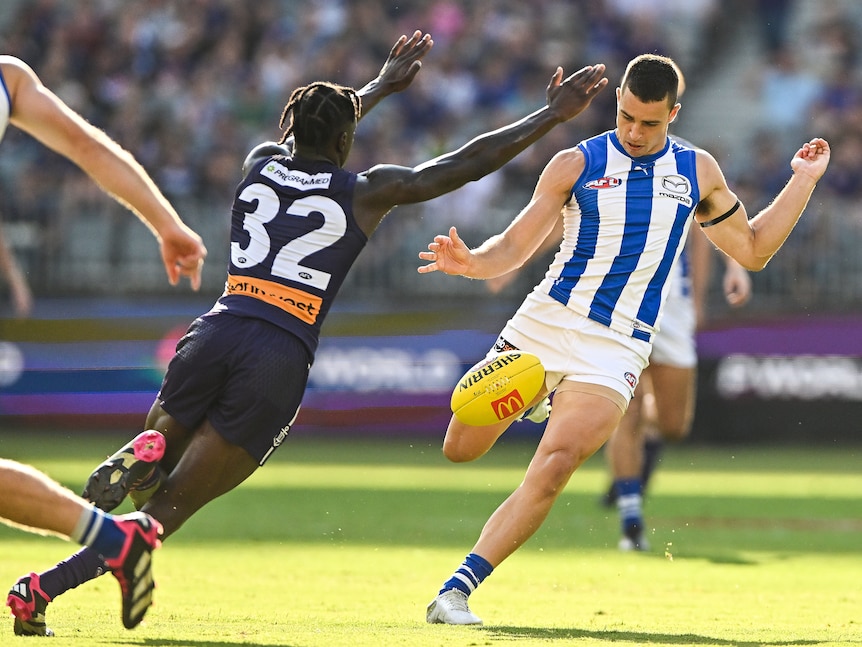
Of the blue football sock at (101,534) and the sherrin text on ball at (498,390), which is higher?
the sherrin text on ball at (498,390)

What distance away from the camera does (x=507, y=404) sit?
6.78m

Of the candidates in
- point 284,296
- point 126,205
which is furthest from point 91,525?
point 284,296

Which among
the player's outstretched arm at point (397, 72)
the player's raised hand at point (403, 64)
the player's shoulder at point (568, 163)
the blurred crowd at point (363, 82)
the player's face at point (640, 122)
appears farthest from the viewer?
the blurred crowd at point (363, 82)

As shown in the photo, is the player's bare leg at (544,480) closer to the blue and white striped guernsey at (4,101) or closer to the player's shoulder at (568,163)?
the player's shoulder at (568,163)

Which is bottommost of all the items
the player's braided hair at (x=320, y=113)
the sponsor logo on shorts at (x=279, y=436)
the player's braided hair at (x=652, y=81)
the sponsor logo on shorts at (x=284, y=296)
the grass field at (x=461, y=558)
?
the grass field at (x=461, y=558)

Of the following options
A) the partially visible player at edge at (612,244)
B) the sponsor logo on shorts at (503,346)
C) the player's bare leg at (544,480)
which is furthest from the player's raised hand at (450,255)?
the player's bare leg at (544,480)

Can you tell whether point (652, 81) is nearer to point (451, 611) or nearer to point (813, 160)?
point (813, 160)

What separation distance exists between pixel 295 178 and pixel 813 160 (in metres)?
2.78

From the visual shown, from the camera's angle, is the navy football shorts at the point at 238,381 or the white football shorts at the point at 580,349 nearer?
the navy football shorts at the point at 238,381

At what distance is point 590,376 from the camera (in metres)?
6.88

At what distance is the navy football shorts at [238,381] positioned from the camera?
6.09 metres

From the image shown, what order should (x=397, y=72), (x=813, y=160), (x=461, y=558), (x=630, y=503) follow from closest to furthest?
1. (x=813, y=160)
2. (x=397, y=72)
3. (x=461, y=558)
4. (x=630, y=503)

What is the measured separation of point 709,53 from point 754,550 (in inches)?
593

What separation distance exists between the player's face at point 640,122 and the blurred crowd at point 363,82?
35.7ft
